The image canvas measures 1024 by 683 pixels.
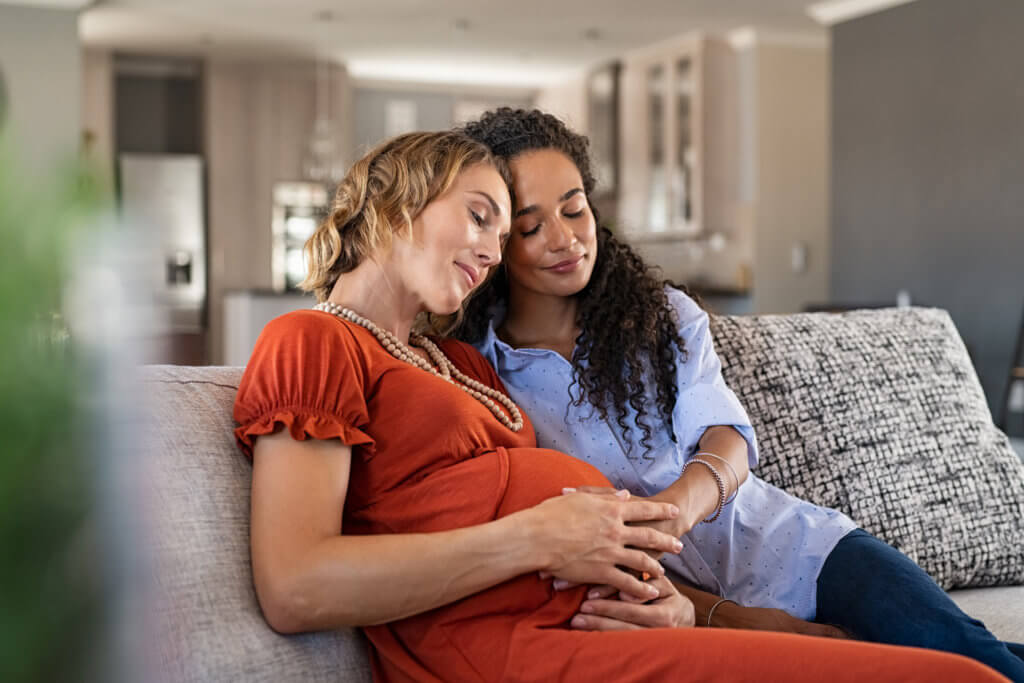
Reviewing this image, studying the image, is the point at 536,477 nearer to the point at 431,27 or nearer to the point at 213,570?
the point at 213,570

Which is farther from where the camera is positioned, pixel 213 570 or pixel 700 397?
pixel 700 397

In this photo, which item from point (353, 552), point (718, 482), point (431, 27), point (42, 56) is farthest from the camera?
point (431, 27)

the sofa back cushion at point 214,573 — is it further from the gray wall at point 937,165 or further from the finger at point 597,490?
the gray wall at point 937,165

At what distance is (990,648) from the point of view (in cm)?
139

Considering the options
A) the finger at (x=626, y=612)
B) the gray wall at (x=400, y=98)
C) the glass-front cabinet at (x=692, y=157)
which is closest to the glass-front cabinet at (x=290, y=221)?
the gray wall at (x=400, y=98)

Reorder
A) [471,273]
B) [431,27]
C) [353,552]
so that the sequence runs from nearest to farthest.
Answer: [353,552] < [471,273] < [431,27]

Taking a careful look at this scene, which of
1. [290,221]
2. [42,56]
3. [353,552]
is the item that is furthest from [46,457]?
[290,221]

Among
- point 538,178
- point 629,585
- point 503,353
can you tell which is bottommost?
point 629,585

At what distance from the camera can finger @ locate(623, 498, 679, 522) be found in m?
1.33

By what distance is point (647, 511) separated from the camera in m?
1.36

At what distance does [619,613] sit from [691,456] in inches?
19.6

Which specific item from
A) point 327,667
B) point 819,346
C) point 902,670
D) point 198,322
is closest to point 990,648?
point 902,670

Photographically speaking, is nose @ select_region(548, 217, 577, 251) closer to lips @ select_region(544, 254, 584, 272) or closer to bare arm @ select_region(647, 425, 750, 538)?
lips @ select_region(544, 254, 584, 272)

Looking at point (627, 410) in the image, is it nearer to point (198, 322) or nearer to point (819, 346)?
point (819, 346)
